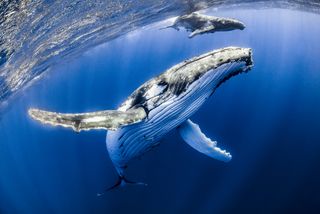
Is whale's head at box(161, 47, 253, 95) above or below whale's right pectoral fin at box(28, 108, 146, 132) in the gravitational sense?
above

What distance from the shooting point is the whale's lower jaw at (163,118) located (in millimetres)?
4227

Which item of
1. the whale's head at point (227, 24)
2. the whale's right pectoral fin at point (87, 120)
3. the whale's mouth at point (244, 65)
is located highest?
the whale's head at point (227, 24)

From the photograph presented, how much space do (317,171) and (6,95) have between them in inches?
1028

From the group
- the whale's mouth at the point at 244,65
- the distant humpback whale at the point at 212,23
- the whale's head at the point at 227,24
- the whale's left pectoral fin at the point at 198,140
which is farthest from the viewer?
the distant humpback whale at the point at 212,23

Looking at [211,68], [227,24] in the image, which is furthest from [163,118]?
[227,24]

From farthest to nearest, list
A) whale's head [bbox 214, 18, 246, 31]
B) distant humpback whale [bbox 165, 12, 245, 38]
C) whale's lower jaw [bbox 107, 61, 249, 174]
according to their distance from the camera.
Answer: distant humpback whale [bbox 165, 12, 245, 38] → whale's head [bbox 214, 18, 246, 31] → whale's lower jaw [bbox 107, 61, 249, 174]

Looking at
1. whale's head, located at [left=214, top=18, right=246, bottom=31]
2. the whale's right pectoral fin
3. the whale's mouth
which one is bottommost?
the whale's right pectoral fin

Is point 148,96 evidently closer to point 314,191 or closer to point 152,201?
point 152,201

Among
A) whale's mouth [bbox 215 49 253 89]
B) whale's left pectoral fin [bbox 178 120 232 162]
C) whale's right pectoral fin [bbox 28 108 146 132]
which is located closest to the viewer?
whale's right pectoral fin [bbox 28 108 146 132]

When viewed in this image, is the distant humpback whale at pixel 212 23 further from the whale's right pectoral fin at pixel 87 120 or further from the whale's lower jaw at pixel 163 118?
the whale's right pectoral fin at pixel 87 120

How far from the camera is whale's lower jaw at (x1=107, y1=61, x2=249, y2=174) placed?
166 inches

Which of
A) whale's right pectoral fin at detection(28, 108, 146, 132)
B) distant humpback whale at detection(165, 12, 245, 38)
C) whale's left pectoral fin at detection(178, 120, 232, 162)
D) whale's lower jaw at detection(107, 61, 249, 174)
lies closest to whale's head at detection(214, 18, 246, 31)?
distant humpback whale at detection(165, 12, 245, 38)

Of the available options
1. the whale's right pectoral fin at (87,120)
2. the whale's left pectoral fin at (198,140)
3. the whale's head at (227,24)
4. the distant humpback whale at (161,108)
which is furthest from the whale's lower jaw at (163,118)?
the whale's head at (227,24)

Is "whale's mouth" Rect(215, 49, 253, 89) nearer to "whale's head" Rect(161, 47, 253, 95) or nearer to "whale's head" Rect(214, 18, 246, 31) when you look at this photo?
"whale's head" Rect(161, 47, 253, 95)
